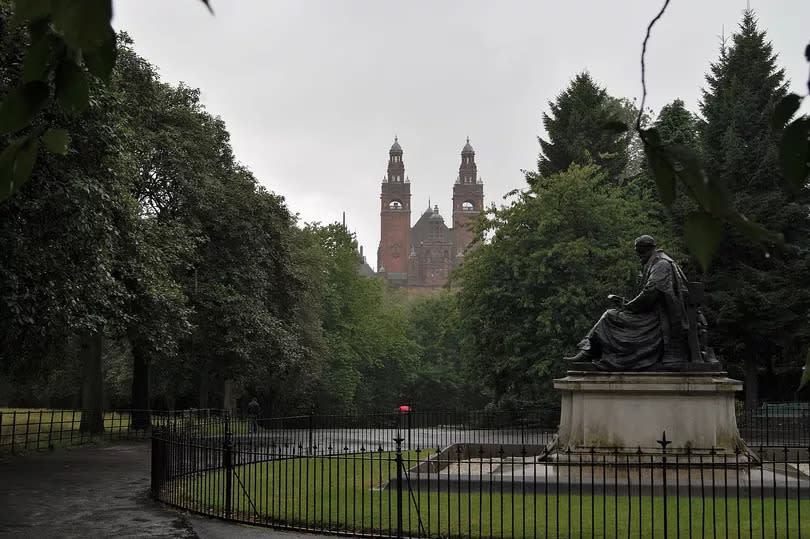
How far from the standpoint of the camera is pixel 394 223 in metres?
150

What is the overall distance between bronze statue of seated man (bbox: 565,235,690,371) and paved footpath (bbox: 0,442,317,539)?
6247 mm

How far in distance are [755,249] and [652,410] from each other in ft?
73.0

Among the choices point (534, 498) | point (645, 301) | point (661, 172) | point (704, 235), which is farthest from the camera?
point (645, 301)

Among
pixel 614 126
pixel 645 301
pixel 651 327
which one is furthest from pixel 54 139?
pixel 651 327

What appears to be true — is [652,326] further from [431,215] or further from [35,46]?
[431,215]

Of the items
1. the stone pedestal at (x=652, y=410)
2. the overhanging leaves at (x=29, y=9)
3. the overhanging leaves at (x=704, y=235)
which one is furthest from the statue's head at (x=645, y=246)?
the overhanging leaves at (x=29, y=9)

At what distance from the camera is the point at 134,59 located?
2650 cm

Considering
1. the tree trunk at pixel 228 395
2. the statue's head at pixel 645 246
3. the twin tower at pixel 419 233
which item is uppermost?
the twin tower at pixel 419 233

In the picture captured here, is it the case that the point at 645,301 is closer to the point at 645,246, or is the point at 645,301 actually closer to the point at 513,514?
the point at 645,246

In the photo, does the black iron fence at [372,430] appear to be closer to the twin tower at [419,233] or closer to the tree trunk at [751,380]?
the tree trunk at [751,380]

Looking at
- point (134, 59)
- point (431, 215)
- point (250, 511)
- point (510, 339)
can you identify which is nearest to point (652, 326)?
point (250, 511)

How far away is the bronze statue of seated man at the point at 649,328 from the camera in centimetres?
1413

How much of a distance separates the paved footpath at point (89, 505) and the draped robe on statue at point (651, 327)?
6.26m

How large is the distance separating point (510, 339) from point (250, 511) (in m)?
19.4
